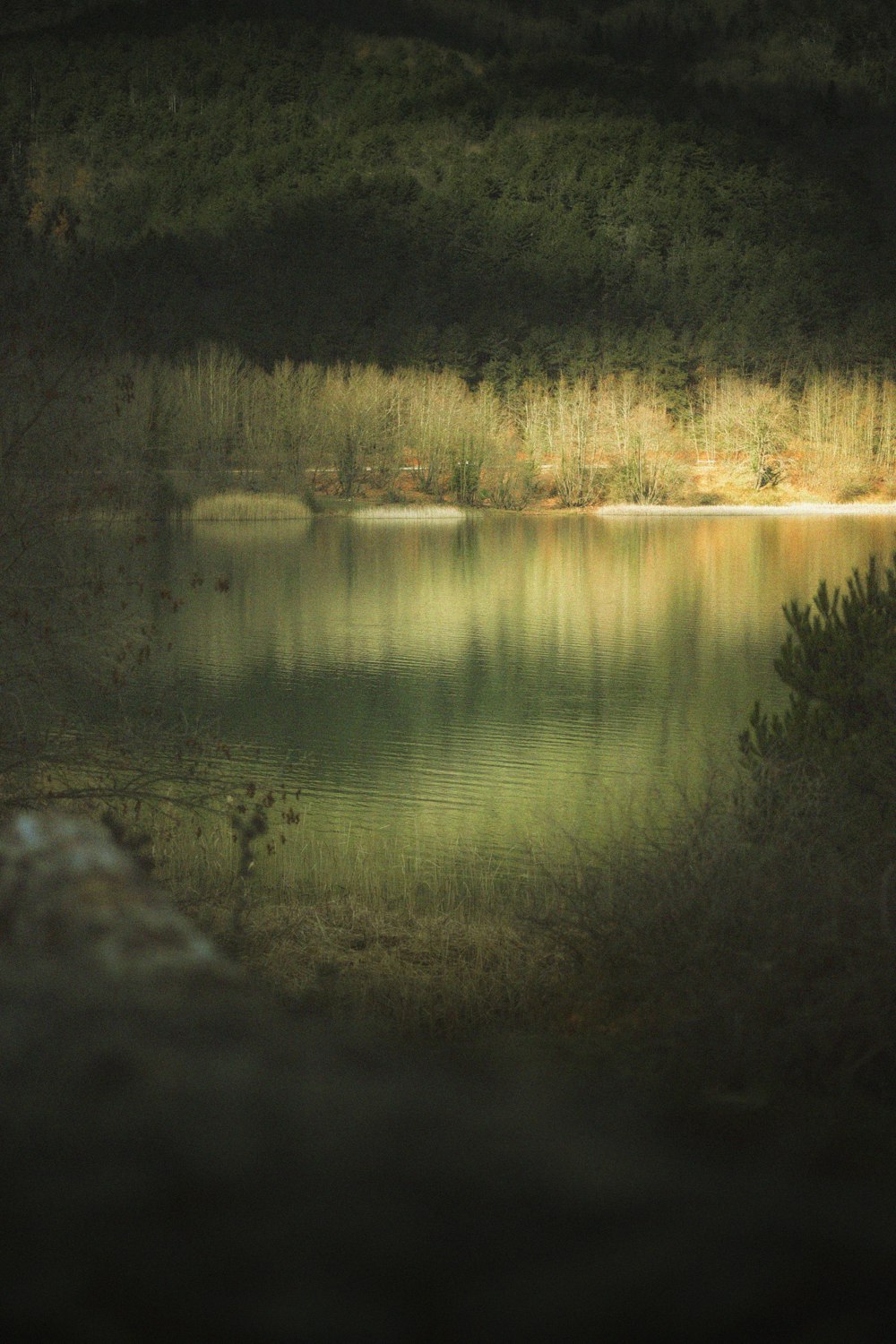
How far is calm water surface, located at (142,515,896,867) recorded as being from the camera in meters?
14.0

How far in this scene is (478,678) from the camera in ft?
77.5

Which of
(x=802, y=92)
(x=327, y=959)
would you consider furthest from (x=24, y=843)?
(x=802, y=92)

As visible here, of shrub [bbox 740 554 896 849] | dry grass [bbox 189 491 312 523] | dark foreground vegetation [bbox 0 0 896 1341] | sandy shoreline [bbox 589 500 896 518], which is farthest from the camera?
sandy shoreline [bbox 589 500 896 518]

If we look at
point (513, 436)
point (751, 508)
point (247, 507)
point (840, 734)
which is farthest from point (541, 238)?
point (840, 734)

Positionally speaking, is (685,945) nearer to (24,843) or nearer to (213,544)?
(24,843)

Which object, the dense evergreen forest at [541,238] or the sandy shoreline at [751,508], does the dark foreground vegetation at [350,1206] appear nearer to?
the sandy shoreline at [751,508]

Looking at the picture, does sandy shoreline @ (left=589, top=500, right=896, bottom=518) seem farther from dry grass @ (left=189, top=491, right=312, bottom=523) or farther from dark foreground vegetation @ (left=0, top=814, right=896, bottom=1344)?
dark foreground vegetation @ (left=0, top=814, right=896, bottom=1344)

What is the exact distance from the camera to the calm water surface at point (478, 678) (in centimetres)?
1404

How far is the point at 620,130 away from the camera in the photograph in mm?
169125

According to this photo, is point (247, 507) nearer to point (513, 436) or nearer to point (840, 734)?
point (513, 436)

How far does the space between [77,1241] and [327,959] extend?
5234 mm

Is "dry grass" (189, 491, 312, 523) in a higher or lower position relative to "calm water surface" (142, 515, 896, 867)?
higher

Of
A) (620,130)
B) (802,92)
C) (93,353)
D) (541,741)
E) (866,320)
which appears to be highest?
(802,92)

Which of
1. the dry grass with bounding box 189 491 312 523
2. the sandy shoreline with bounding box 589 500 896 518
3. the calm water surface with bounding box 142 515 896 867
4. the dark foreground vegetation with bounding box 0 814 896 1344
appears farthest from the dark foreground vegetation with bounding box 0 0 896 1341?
the sandy shoreline with bounding box 589 500 896 518
